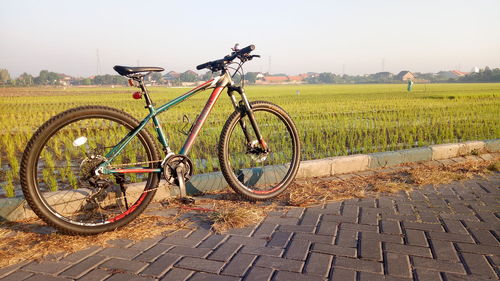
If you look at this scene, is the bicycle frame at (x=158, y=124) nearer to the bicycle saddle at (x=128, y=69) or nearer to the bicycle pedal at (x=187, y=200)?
the bicycle saddle at (x=128, y=69)

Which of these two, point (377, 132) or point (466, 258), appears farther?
point (377, 132)

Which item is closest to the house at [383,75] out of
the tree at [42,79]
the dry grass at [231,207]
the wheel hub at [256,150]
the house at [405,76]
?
the house at [405,76]

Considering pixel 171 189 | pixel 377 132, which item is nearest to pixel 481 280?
pixel 171 189

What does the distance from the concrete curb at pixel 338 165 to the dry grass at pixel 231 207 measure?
0.33ft

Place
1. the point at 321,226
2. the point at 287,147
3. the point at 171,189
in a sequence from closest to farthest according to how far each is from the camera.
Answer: the point at 321,226 → the point at 171,189 → the point at 287,147

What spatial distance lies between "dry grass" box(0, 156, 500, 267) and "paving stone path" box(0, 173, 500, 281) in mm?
117

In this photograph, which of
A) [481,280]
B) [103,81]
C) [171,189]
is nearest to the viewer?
[481,280]

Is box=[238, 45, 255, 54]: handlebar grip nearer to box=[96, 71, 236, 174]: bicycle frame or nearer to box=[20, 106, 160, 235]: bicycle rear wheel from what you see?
box=[96, 71, 236, 174]: bicycle frame

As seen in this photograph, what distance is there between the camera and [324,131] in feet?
23.6

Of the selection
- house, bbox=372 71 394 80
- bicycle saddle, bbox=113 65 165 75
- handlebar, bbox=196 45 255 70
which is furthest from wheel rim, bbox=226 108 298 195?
house, bbox=372 71 394 80

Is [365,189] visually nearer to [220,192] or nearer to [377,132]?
[220,192]

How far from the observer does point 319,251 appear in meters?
2.33

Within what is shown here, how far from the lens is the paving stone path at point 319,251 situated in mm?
2053

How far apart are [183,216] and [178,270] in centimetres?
93
